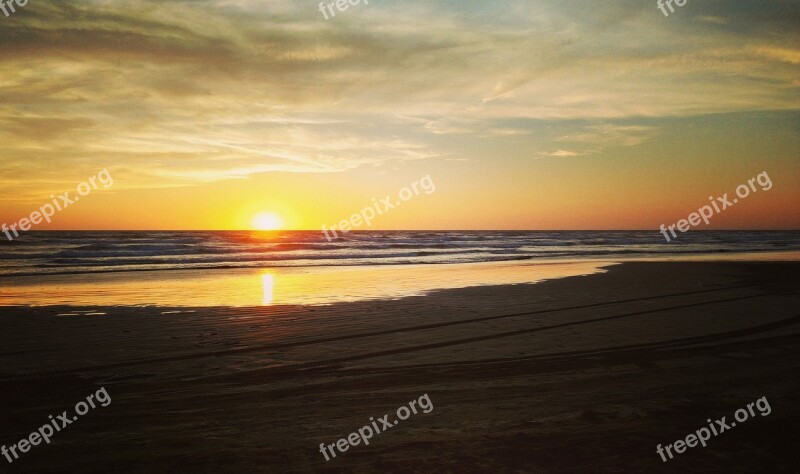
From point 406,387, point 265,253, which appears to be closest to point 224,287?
point 406,387

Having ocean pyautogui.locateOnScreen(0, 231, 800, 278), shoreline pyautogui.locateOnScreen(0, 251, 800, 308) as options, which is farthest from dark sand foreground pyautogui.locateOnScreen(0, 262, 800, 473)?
ocean pyautogui.locateOnScreen(0, 231, 800, 278)

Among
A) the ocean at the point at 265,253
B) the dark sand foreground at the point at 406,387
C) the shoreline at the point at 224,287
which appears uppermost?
the ocean at the point at 265,253

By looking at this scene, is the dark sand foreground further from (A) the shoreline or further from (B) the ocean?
(B) the ocean

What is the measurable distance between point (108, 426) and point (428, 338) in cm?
598

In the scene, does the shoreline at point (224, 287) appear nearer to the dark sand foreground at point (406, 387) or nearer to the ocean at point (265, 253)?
the dark sand foreground at point (406, 387)

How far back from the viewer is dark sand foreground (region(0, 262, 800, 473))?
492 centimetres

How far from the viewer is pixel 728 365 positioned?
8094 mm

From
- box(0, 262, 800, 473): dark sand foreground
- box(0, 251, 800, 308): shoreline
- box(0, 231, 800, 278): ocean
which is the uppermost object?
box(0, 231, 800, 278): ocean

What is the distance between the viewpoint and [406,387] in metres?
7.03

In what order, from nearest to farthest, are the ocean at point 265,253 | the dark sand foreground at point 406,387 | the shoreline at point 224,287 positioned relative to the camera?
the dark sand foreground at point 406,387
the shoreline at point 224,287
the ocean at point 265,253

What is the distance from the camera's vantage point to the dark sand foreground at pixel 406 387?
492 cm

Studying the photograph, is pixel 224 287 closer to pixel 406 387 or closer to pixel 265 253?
pixel 406 387

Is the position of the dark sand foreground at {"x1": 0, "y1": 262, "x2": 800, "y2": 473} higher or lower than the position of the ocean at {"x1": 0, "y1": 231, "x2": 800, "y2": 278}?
lower

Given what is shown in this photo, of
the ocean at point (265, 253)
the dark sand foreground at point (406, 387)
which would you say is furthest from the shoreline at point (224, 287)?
the ocean at point (265, 253)
